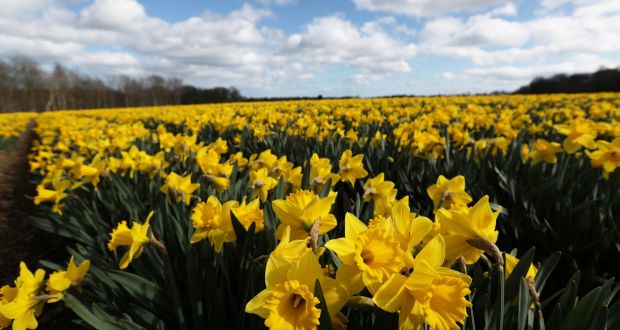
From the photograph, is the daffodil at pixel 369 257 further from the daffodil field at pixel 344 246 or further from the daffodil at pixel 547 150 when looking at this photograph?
the daffodil at pixel 547 150

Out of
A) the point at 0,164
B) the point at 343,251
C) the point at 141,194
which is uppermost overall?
the point at 343,251

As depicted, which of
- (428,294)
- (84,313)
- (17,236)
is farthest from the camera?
(17,236)

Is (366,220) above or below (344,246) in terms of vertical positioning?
below

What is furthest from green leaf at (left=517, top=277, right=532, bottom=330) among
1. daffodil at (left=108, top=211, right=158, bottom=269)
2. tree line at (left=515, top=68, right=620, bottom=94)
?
tree line at (left=515, top=68, right=620, bottom=94)

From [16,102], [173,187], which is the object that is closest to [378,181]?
[173,187]

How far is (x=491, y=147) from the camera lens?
3309 mm

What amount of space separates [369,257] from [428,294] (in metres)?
0.14

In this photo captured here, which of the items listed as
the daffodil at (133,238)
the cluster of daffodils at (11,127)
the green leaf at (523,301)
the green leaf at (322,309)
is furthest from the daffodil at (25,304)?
the cluster of daffodils at (11,127)

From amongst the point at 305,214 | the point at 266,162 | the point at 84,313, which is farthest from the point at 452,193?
the point at 84,313

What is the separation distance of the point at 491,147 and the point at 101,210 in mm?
3420

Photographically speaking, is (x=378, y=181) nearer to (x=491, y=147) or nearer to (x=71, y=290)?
(x=71, y=290)

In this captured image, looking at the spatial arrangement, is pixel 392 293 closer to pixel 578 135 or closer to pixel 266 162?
pixel 266 162

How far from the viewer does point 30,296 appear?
1250 mm

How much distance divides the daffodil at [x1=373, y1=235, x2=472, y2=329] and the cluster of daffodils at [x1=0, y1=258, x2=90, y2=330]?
45.0 inches
